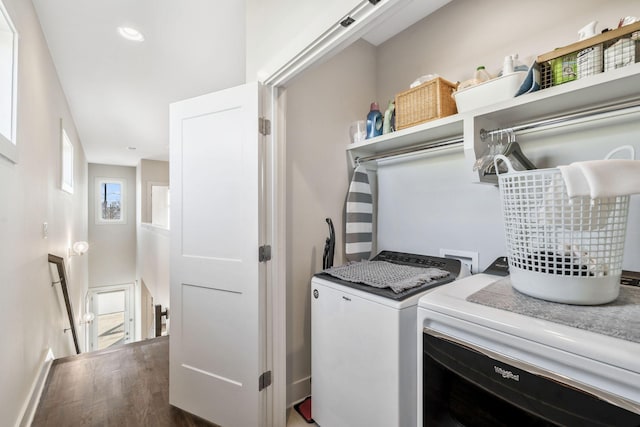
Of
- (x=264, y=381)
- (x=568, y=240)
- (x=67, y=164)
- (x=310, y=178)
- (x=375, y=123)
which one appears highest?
(x=67, y=164)

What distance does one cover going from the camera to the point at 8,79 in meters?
1.61

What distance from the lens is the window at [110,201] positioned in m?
7.60

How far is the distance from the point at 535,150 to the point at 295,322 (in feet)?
5.30

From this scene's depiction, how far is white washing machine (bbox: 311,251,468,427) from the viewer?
1.19 m

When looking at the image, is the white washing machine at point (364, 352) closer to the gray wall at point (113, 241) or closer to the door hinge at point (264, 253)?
the door hinge at point (264, 253)

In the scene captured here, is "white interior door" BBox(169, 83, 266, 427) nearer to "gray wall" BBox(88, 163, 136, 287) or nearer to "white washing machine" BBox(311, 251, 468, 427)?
"white washing machine" BBox(311, 251, 468, 427)

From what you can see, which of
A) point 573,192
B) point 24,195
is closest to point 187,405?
point 24,195

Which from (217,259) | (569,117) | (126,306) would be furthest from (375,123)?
(126,306)

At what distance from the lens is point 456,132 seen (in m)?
1.62

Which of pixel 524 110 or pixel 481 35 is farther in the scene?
pixel 481 35

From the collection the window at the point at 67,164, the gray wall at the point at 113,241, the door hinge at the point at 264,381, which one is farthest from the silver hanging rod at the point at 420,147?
the gray wall at the point at 113,241

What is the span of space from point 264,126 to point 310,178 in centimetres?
45

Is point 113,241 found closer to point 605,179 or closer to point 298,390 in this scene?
point 298,390

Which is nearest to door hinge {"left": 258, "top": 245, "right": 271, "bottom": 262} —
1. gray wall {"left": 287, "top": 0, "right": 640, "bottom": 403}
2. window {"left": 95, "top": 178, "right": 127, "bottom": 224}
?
gray wall {"left": 287, "top": 0, "right": 640, "bottom": 403}
